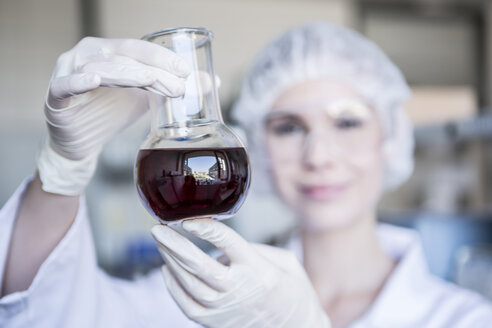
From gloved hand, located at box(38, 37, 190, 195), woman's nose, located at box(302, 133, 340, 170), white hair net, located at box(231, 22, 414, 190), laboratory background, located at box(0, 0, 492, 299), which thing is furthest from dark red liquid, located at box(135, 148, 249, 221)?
laboratory background, located at box(0, 0, 492, 299)

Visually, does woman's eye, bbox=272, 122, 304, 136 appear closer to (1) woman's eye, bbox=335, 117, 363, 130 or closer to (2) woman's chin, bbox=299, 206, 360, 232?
(1) woman's eye, bbox=335, 117, 363, 130

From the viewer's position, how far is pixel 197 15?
3.69 meters

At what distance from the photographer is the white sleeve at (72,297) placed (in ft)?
2.94

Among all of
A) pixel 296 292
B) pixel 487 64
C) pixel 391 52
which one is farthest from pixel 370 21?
pixel 296 292

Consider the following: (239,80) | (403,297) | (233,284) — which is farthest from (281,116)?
(239,80)

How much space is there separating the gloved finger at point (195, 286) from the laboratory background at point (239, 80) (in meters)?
1.45

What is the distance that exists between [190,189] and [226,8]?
3382mm

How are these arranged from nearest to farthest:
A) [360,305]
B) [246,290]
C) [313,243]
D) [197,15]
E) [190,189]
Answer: [190,189]
[246,290]
[360,305]
[313,243]
[197,15]

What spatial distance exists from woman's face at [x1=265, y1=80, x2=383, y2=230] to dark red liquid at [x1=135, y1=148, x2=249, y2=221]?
69 cm

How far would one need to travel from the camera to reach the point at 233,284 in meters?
0.83

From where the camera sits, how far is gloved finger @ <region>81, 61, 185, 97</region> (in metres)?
0.68

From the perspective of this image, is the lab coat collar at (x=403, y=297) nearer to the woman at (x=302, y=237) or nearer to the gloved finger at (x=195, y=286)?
the woman at (x=302, y=237)

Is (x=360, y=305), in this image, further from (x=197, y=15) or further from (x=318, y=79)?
(x=197, y=15)

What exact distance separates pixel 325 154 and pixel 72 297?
2.33 feet
